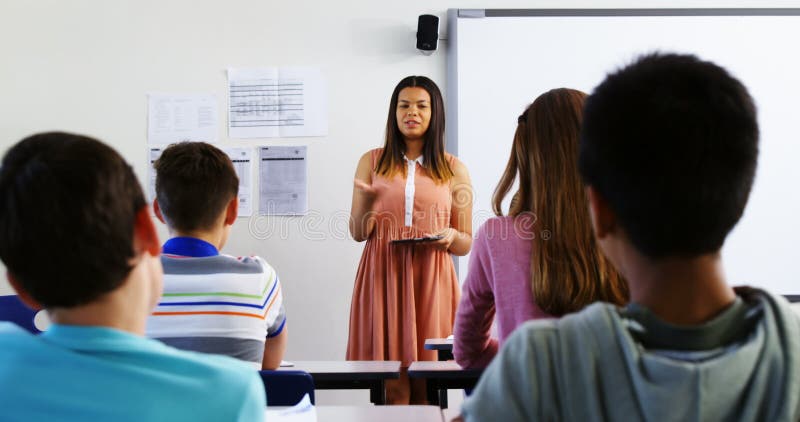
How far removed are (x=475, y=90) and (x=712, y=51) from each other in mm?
1387

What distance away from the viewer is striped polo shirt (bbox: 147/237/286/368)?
159 centimetres

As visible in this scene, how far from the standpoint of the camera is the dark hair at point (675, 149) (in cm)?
71

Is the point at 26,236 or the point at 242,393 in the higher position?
the point at 26,236

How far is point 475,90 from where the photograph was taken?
4098 mm

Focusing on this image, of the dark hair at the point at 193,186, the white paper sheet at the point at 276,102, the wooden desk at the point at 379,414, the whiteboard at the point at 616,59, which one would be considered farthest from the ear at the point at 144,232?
the white paper sheet at the point at 276,102

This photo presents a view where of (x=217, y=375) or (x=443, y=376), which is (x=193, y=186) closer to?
(x=443, y=376)

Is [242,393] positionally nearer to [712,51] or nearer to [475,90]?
[475,90]

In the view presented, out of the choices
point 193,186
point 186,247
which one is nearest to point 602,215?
point 186,247

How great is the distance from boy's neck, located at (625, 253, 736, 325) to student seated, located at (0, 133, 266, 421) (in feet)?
1.61

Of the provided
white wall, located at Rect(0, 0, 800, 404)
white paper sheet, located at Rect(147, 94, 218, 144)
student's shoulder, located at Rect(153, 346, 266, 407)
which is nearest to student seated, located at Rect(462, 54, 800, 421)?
student's shoulder, located at Rect(153, 346, 266, 407)

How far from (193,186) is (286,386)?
0.64 meters

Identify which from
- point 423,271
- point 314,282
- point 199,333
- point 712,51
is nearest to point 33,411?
point 199,333

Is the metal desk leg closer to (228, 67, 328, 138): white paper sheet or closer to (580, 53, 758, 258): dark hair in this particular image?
(580, 53, 758, 258): dark hair

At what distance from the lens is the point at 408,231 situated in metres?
3.27
